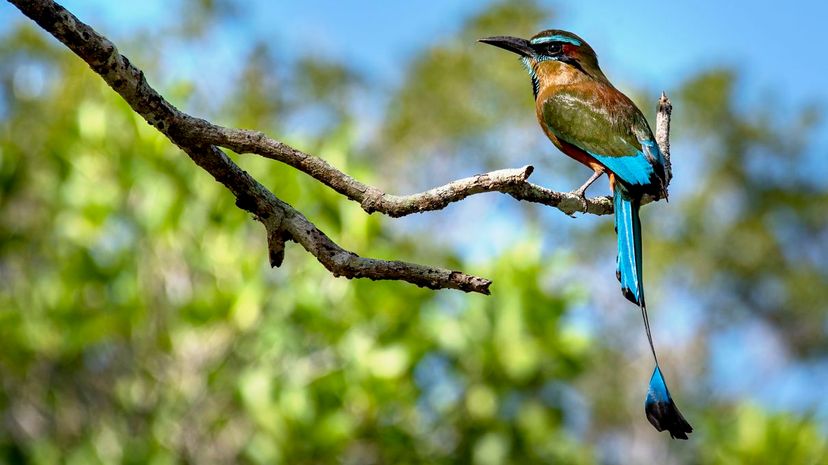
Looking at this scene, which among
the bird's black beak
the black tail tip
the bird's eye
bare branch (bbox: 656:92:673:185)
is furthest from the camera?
the bird's eye

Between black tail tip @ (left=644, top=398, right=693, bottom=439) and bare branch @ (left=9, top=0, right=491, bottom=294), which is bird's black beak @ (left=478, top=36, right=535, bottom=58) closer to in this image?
bare branch @ (left=9, top=0, right=491, bottom=294)

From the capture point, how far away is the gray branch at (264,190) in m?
2.31

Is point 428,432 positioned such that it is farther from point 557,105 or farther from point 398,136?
point 398,136

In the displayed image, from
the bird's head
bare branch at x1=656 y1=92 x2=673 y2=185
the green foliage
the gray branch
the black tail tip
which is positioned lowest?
the black tail tip

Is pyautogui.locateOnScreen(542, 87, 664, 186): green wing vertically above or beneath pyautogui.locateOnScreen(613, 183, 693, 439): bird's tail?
above

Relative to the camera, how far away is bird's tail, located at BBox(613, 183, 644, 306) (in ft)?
8.72

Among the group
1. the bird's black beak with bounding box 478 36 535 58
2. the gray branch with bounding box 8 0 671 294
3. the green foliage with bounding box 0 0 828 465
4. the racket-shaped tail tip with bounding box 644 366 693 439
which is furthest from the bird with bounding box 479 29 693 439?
the green foliage with bounding box 0 0 828 465

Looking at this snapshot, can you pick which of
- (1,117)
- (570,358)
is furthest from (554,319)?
(1,117)

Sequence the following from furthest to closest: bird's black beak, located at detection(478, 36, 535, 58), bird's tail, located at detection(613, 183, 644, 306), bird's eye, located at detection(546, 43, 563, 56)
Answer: bird's eye, located at detection(546, 43, 563, 56) → bird's black beak, located at detection(478, 36, 535, 58) → bird's tail, located at detection(613, 183, 644, 306)

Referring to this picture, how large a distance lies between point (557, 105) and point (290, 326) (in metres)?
3.53

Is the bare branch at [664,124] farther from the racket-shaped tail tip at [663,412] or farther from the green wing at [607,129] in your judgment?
the racket-shaped tail tip at [663,412]

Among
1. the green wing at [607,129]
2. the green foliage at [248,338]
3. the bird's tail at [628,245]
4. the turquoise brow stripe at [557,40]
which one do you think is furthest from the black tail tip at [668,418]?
the green foliage at [248,338]

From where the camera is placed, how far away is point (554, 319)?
721 cm

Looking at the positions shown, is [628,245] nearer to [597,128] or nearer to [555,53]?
[597,128]
